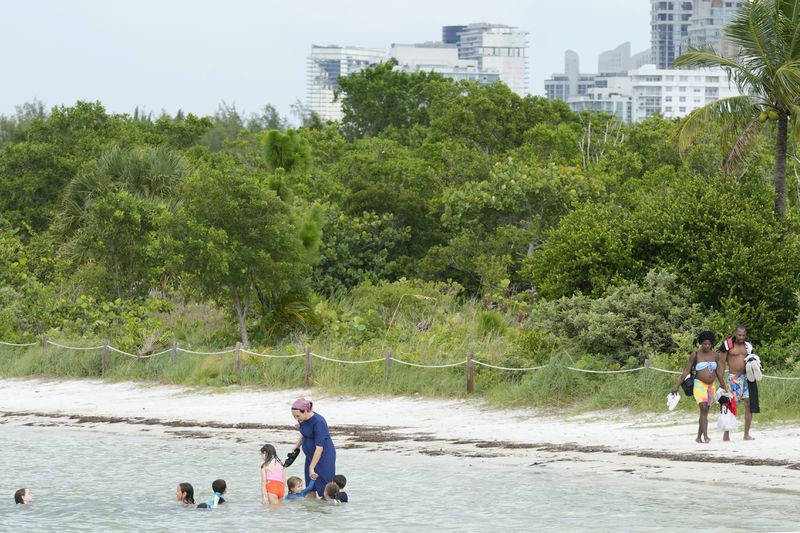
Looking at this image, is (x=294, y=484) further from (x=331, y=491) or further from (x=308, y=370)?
(x=308, y=370)

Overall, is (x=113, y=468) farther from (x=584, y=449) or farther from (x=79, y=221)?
(x=79, y=221)

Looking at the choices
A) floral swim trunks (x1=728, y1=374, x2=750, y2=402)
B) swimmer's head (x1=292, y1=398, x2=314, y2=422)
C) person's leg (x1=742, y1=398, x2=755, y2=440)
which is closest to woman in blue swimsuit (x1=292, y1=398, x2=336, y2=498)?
swimmer's head (x1=292, y1=398, x2=314, y2=422)

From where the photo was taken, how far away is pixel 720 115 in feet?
73.9

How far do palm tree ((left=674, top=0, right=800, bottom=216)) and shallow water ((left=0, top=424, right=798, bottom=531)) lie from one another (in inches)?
343

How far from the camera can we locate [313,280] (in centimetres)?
3170

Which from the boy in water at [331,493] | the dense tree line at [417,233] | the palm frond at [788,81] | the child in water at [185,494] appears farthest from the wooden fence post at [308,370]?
the palm frond at [788,81]

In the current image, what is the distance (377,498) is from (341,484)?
1198 millimetres

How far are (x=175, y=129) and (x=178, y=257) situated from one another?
86.7 ft

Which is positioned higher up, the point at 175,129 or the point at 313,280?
the point at 175,129

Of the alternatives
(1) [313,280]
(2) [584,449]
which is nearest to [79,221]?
(1) [313,280]

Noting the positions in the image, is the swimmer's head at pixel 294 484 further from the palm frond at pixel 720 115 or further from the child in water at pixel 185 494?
the palm frond at pixel 720 115

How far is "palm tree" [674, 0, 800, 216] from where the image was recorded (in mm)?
21625

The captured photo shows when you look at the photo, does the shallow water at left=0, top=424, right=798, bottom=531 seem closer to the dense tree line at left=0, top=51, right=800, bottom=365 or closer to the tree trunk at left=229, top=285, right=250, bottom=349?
the dense tree line at left=0, top=51, right=800, bottom=365

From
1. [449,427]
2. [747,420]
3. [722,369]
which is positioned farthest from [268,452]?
[747,420]
